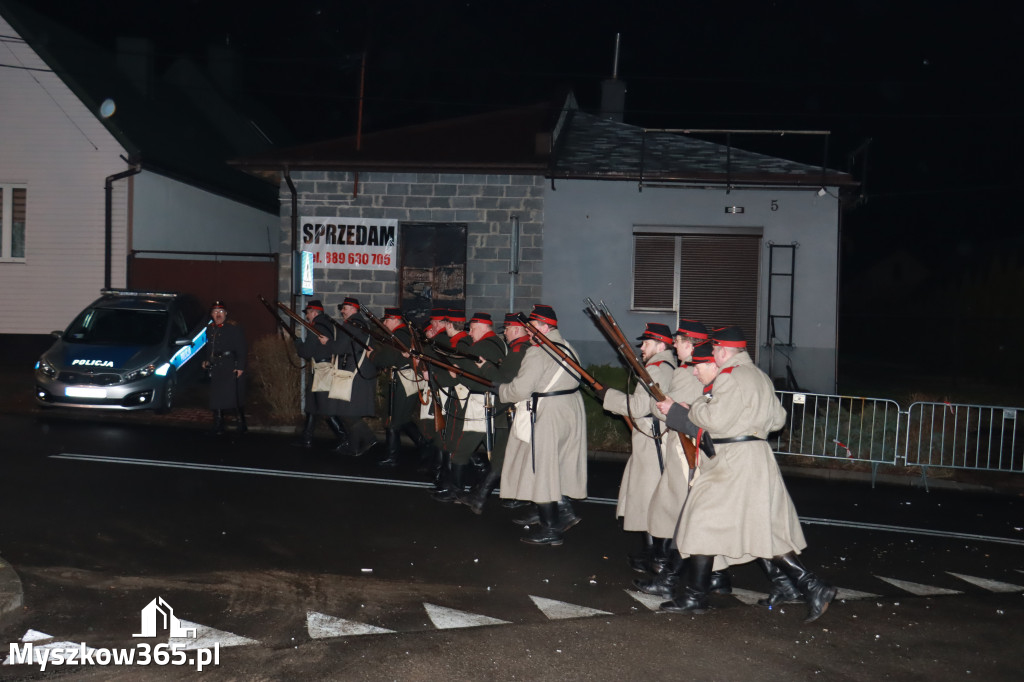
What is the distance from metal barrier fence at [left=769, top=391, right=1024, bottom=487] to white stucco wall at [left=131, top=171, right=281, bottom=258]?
1093 cm

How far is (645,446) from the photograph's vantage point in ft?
24.0

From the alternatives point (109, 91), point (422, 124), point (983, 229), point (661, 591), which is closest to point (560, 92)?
point (422, 124)

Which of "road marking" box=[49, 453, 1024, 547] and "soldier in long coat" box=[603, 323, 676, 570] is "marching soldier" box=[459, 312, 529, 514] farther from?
"soldier in long coat" box=[603, 323, 676, 570]

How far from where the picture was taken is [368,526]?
8.34m

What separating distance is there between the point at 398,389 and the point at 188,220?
13.8 metres

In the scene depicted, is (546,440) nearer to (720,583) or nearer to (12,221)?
(720,583)

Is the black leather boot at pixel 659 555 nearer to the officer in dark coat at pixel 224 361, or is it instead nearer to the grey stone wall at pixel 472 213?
the officer in dark coat at pixel 224 361

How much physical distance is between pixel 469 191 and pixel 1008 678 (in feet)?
42.1

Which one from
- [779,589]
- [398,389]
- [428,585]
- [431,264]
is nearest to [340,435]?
[398,389]

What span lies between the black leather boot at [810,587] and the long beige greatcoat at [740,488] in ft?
0.37

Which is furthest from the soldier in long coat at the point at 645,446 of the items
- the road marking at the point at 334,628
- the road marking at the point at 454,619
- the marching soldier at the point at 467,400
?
the road marking at the point at 334,628

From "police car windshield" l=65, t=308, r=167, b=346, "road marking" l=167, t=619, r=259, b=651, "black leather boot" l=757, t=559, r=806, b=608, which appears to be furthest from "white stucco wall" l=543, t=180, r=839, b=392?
"road marking" l=167, t=619, r=259, b=651

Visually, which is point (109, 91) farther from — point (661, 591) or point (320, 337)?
point (661, 591)

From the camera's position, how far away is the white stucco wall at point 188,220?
20469mm
